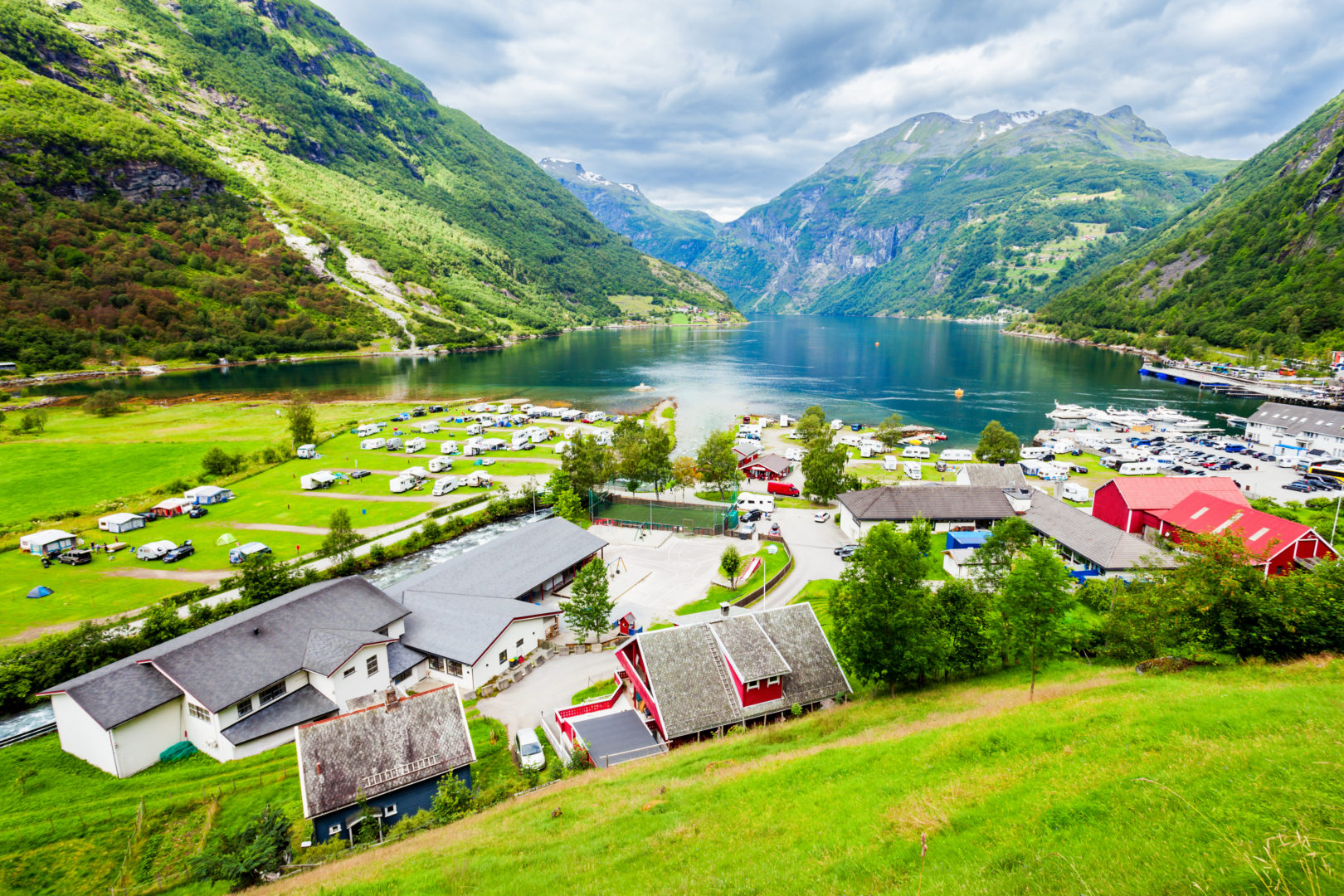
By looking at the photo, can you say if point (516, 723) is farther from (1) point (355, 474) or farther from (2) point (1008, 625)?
(1) point (355, 474)

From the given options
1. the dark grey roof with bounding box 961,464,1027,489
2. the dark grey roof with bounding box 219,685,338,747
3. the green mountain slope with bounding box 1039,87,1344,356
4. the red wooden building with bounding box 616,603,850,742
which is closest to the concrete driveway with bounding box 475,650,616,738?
the red wooden building with bounding box 616,603,850,742

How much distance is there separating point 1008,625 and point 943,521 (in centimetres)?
2680

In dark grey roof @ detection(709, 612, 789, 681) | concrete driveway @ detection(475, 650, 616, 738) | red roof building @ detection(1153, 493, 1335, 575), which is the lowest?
concrete driveway @ detection(475, 650, 616, 738)

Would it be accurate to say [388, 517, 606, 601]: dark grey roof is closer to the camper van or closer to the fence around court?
the fence around court

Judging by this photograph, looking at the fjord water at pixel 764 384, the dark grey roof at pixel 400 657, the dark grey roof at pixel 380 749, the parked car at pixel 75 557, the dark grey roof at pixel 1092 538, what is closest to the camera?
the dark grey roof at pixel 380 749

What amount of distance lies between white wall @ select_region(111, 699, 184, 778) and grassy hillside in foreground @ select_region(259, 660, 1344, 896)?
509 inches

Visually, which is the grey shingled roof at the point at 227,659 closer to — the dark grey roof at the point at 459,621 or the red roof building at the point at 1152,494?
the dark grey roof at the point at 459,621

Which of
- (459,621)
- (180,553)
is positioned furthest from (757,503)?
(180,553)

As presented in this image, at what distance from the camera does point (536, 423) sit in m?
101

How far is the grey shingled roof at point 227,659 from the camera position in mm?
24359

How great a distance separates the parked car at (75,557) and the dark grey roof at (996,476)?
75.6 meters

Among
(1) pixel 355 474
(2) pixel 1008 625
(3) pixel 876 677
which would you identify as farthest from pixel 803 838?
(1) pixel 355 474

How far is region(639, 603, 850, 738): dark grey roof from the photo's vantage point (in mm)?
25641

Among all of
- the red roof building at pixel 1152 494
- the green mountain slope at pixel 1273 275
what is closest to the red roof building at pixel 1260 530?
the red roof building at pixel 1152 494
